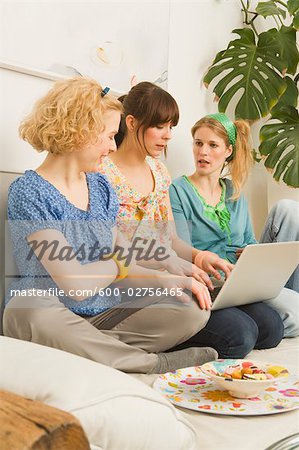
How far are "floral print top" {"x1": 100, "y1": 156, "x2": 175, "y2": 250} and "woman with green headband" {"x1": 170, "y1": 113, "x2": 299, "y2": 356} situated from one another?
16 centimetres

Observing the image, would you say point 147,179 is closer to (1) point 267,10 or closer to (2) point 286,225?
(2) point 286,225

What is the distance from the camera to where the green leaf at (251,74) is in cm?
306

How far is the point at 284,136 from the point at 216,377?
76.9 inches

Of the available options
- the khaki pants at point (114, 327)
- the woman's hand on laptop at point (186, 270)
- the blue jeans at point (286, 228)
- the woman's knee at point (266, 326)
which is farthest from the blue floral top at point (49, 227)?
the blue jeans at point (286, 228)

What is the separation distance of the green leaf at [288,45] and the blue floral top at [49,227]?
1.60 m

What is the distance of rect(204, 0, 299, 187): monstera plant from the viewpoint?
9.98 feet

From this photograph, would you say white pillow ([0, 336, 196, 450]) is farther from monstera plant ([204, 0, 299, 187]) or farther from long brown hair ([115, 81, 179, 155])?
monstera plant ([204, 0, 299, 187])

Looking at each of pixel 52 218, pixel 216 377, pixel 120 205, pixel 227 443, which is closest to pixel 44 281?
pixel 52 218

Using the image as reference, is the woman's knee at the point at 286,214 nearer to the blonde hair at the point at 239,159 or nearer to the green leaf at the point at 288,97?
the blonde hair at the point at 239,159

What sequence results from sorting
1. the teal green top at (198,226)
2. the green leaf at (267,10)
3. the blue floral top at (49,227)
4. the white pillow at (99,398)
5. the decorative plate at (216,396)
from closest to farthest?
the white pillow at (99,398) → the decorative plate at (216,396) → the blue floral top at (49,227) → the teal green top at (198,226) → the green leaf at (267,10)

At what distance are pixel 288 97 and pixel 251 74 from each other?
245mm

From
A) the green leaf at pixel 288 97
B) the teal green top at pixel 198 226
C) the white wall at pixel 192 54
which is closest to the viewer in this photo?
the teal green top at pixel 198 226

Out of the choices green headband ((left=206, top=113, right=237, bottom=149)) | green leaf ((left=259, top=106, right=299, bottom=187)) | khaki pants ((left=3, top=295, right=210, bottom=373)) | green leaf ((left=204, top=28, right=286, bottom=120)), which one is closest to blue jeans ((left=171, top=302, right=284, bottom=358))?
khaki pants ((left=3, top=295, right=210, bottom=373))

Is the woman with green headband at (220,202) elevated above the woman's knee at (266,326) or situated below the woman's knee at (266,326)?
above
